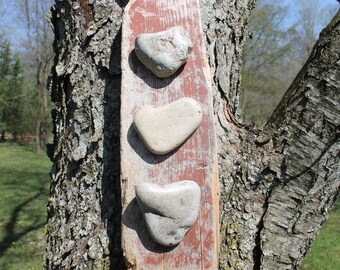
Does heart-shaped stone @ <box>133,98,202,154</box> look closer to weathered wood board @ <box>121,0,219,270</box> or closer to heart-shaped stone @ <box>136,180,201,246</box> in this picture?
weathered wood board @ <box>121,0,219,270</box>

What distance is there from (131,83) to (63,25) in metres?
0.34

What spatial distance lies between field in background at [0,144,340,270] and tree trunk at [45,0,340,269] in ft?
9.77

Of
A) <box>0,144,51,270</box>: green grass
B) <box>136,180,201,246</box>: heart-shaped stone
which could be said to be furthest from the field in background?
<box>136,180,201,246</box>: heart-shaped stone

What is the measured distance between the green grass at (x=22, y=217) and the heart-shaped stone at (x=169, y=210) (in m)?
3.13

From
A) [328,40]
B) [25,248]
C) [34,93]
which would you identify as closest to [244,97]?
[34,93]

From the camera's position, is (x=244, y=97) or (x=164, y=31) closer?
(x=164, y=31)

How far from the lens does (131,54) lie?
1306 millimetres

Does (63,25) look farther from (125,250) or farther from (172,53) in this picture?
(125,250)

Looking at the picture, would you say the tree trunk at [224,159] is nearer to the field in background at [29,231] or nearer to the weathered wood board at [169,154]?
the weathered wood board at [169,154]

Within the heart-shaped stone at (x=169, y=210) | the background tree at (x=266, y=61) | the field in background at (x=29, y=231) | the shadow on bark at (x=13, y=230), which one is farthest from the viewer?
the background tree at (x=266, y=61)

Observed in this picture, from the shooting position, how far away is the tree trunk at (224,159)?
1.22m

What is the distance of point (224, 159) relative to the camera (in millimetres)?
1299

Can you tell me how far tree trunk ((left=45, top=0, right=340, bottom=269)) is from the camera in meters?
1.22

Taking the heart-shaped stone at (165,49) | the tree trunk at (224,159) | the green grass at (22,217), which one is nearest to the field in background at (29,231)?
the green grass at (22,217)
